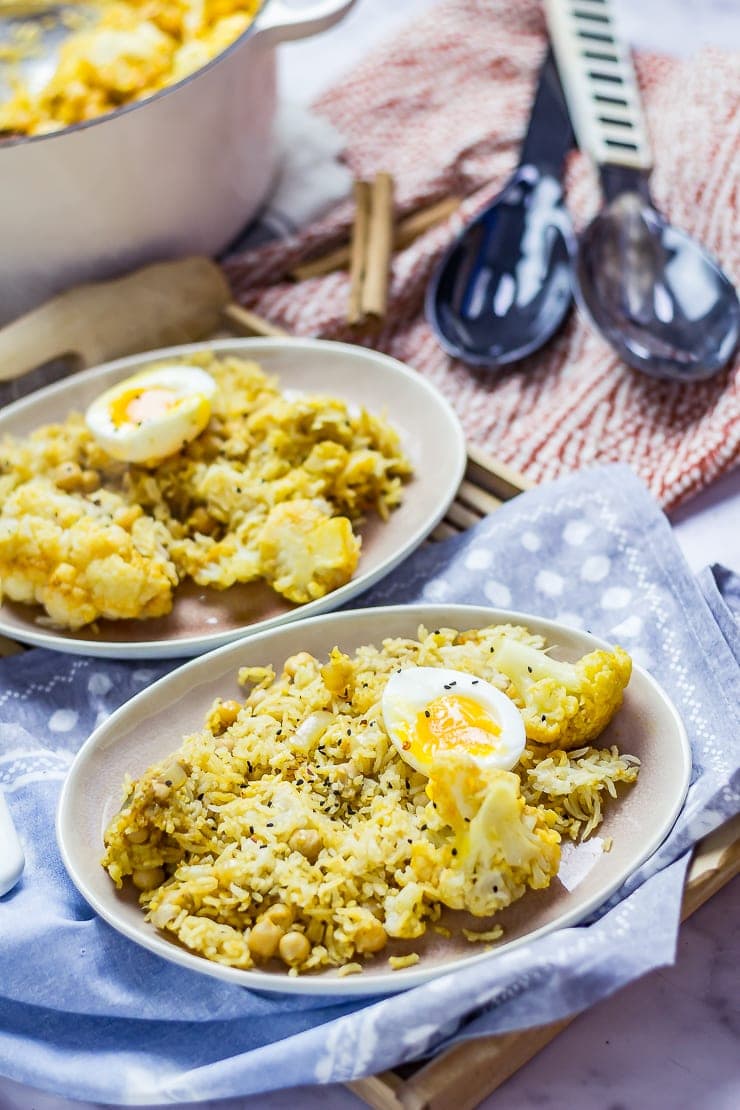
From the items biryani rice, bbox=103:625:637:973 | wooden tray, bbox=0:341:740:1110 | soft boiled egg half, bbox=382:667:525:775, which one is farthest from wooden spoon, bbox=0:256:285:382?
wooden tray, bbox=0:341:740:1110

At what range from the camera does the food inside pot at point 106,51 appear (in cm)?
287

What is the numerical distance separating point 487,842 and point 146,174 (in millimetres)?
1788

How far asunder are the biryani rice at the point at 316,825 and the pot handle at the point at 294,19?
5.08 feet

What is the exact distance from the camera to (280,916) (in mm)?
1768

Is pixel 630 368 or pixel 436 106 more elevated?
pixel 436 106

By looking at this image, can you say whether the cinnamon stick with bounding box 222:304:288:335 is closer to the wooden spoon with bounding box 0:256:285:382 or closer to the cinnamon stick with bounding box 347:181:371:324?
the wooden spoon with bounding box 0:256:285:382

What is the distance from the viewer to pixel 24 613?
2.36 metres

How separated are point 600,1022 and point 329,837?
1.63 ft

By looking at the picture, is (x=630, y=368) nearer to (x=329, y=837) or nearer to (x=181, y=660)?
(x=181, y=660)

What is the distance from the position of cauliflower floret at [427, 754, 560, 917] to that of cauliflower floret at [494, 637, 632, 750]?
0.18m

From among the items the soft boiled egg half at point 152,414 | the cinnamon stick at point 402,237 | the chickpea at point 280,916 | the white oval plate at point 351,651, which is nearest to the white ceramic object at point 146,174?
the cinnamon stick at point 402,237

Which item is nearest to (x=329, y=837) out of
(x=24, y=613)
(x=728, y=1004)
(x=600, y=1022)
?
(x=600, y=1022)

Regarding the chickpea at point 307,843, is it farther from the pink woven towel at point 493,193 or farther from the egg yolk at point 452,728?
the pink woven towel at point 493,193

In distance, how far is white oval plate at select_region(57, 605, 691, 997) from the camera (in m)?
1.74
